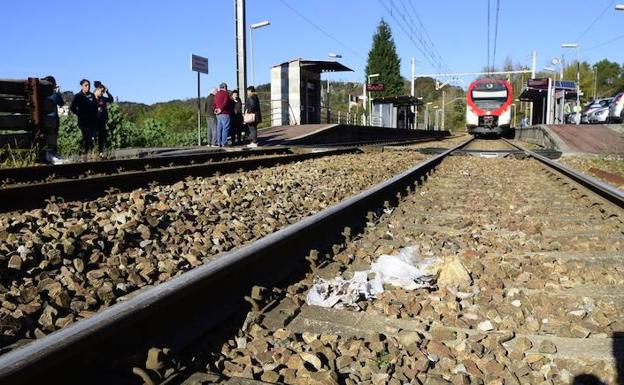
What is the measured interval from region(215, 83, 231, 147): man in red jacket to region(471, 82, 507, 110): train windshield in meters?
19.8

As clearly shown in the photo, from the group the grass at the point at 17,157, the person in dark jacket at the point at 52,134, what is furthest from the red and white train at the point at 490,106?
the grass at the point at 17,157

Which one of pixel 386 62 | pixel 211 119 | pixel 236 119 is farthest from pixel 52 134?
pixel 386 62

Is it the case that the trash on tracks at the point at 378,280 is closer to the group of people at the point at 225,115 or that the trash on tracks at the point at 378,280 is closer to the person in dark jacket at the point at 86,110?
the person in dark jacket at the point at 86,110

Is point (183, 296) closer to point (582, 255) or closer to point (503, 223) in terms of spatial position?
point (582, 255)

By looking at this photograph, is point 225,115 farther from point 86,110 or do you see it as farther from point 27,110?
point 27,110

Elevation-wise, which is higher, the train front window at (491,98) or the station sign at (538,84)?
the station sign at (538,84)

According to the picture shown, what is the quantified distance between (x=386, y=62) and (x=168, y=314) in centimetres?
8929

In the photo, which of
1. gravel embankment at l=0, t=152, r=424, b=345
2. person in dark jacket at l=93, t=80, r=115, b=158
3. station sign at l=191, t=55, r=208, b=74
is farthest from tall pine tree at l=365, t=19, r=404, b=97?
gravel embankment at l=0, t=152, r=424, b=345

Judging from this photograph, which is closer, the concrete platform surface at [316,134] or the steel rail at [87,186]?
the steel rail at [87,186]

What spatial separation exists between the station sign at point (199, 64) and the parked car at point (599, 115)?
24.8 metres

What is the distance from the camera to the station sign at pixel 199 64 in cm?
1773

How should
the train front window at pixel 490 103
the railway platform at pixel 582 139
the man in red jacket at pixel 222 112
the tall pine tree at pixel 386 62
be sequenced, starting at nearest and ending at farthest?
the man in red jacket at pixel 222 112 < the railway platform at pixel 582 139 < the train front window at pixel 490 103 < the tall pine tree at pixel 386 62

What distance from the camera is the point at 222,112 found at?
54.7ft

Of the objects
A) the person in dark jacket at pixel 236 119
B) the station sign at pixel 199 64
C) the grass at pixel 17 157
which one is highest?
the station sign at pixel 199 64
